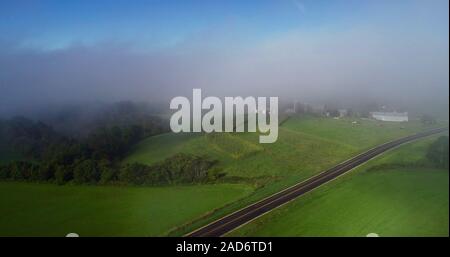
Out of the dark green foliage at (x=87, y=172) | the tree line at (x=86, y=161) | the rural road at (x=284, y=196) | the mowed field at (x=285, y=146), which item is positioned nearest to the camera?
the rural road at (x=284, y=196)

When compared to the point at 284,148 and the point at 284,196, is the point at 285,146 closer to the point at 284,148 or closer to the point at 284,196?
the point at 284,148

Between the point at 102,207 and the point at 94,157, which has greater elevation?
the point at 94,157

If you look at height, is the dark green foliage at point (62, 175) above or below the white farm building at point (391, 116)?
below

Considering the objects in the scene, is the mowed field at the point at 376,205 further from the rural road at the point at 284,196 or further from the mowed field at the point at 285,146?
the mowed field at the point at 285,146

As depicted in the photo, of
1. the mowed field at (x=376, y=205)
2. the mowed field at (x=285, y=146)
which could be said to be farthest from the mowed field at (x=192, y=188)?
the mowed field at (x=376, y=205)

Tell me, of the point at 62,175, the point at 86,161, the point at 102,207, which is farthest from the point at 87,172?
the point at 102,207
